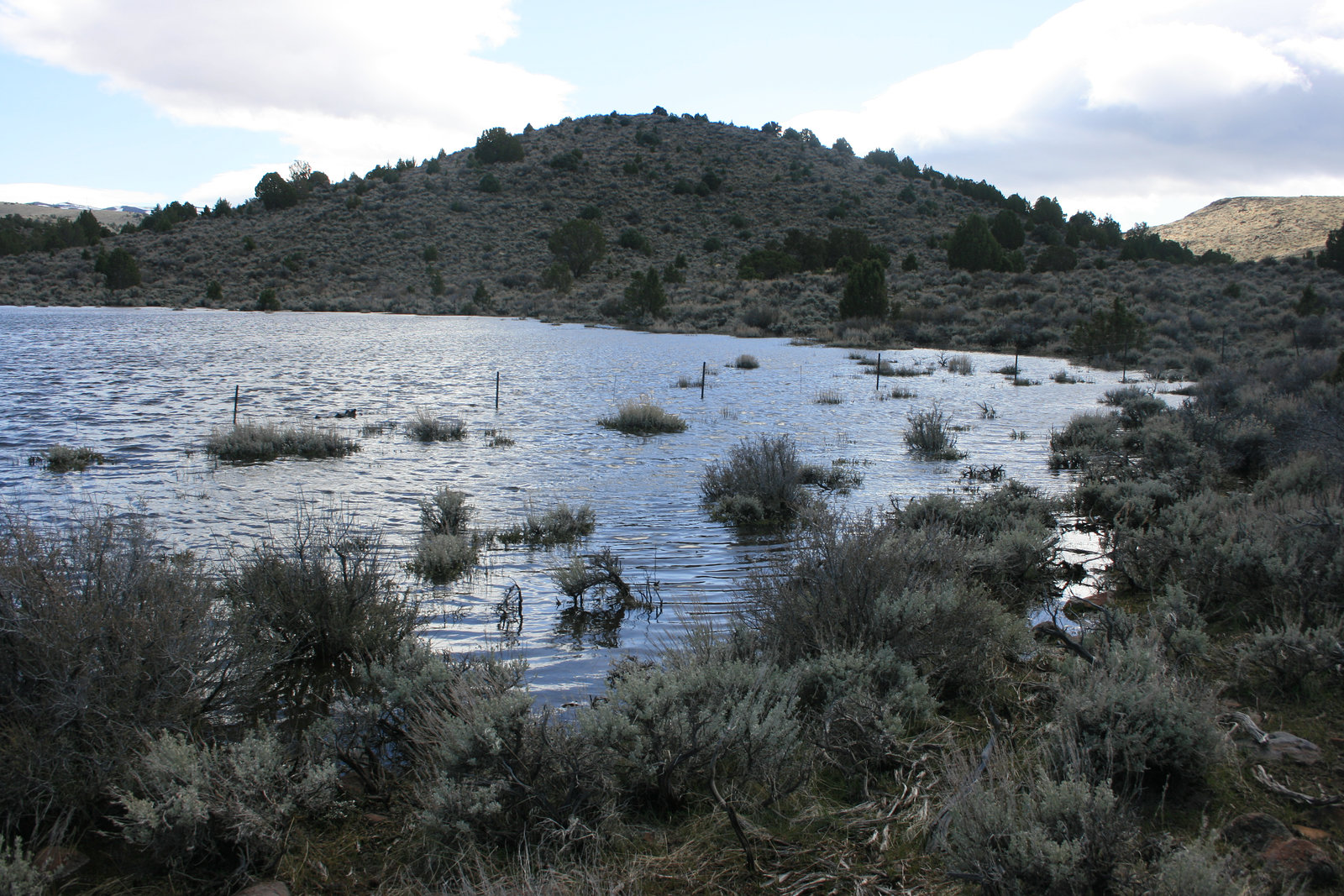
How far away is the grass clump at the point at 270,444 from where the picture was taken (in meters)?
12.2

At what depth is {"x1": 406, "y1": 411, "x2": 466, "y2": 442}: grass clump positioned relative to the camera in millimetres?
14562

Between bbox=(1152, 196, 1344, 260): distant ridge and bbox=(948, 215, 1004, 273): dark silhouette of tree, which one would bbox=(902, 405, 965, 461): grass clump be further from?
bbox=(1152, 196, 1344, 260): distant ridge

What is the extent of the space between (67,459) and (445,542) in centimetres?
717

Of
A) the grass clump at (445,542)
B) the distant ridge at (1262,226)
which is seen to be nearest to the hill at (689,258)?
the distant ridge at (1262,226)

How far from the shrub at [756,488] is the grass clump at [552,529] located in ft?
6.14

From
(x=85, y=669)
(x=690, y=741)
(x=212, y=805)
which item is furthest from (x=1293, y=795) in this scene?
(x=85, y=669)

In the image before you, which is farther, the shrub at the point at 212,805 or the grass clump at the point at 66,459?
the grass clump at the point at 66,459

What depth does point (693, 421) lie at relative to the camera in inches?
688

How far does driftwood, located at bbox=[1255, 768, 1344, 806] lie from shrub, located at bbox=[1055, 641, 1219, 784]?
0.25 metres

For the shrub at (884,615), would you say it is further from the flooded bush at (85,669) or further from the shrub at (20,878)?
the shrub at (20,878)

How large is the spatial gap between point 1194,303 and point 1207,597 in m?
39.9

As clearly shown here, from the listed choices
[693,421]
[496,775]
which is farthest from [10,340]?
[496,775]

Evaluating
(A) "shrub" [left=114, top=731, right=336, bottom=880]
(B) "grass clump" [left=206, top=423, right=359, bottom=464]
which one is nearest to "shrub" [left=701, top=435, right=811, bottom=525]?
(B) "grass clump" [left=206, top=423, right=359, bottom=464]

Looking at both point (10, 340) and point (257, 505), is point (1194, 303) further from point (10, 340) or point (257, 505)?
point (10, 340)
